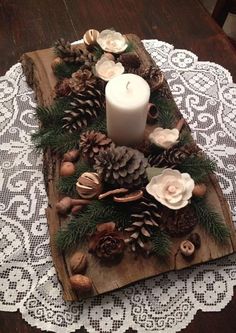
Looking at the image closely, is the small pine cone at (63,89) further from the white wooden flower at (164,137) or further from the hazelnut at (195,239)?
the hazelnut at (195,239)

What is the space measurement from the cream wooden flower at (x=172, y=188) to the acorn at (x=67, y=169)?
13 centimetres

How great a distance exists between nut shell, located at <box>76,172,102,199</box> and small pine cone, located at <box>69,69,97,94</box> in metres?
0.17

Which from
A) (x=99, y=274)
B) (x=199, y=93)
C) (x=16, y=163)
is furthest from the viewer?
(x=199, y=93)

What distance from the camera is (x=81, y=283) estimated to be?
57 cm

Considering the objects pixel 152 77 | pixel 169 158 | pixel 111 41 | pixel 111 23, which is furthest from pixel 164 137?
pixel 111 23

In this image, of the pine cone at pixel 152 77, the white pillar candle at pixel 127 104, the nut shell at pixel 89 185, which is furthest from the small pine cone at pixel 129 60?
the nut shell at pixel 89 185

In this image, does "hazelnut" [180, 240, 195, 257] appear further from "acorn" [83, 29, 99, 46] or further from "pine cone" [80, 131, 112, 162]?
"acorn" [83, 29, 99, 46]

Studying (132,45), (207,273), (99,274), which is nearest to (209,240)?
(207,273)

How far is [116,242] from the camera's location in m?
0.59

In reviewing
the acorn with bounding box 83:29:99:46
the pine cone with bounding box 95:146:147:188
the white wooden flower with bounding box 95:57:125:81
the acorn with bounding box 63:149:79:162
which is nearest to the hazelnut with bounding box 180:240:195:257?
the pine cone with bounding box 95:146:147:188

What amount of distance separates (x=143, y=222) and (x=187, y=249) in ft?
0.24

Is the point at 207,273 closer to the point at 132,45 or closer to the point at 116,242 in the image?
the point at 116,242

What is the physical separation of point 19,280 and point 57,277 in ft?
0.20

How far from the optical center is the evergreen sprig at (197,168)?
663mm
